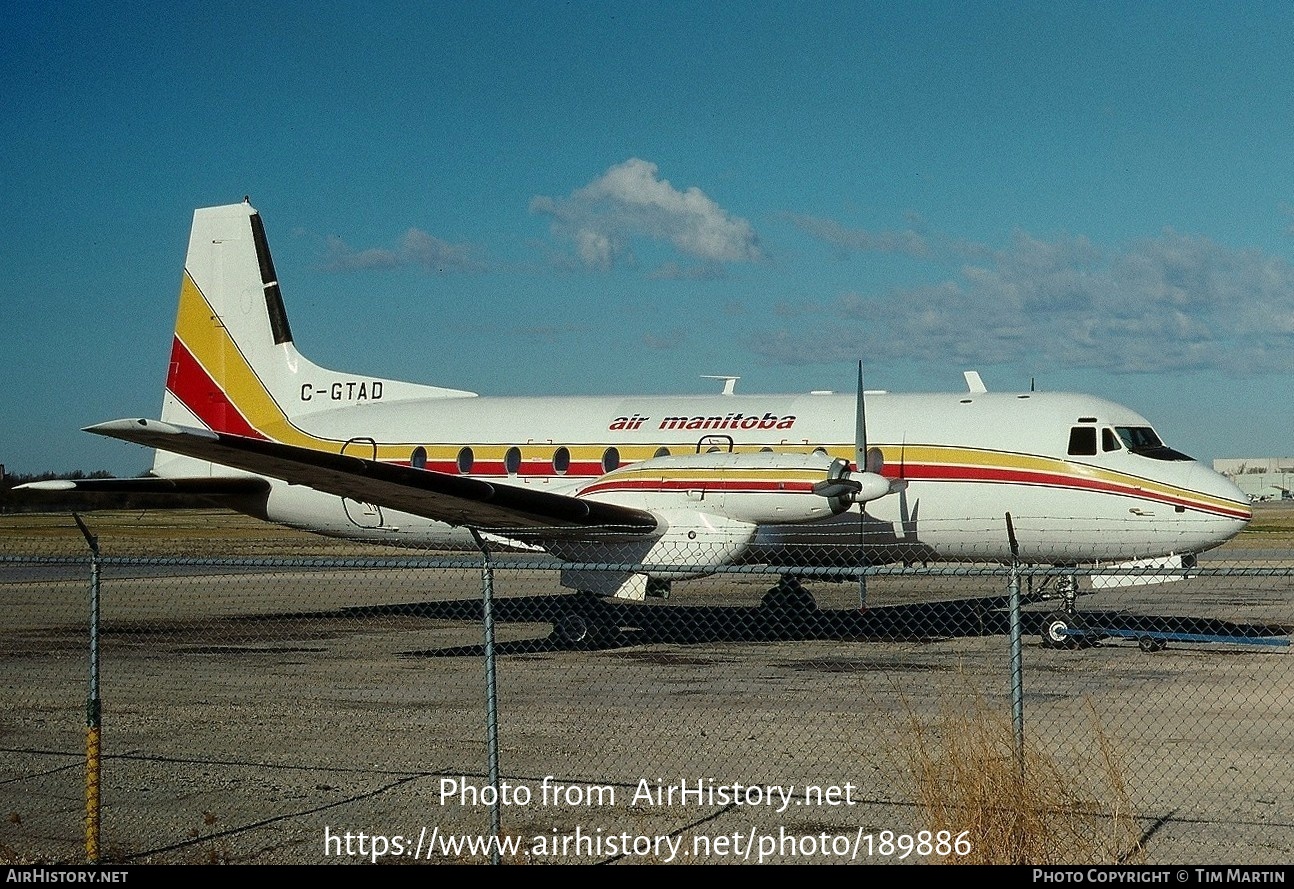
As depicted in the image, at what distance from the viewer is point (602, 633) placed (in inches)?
656

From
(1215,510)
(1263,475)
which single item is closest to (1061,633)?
(1215,510)

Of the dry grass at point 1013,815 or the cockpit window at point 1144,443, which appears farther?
the cockpit window at point 1144,443

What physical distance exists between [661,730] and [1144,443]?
29.2 ft

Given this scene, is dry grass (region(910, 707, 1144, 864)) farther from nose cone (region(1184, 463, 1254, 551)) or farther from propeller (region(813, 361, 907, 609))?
nose cone (region(1184, 463, 1254, 551))

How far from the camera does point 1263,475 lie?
14825 centimetres

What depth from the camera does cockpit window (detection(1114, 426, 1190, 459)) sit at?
16.4m

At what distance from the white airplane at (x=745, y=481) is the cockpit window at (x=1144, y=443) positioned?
0.9 inches

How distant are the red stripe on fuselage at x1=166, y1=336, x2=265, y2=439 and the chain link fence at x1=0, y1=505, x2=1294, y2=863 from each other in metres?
3.43

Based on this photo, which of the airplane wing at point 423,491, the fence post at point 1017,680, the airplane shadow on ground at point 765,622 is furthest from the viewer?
the airplane shadow on ground at point 765,622

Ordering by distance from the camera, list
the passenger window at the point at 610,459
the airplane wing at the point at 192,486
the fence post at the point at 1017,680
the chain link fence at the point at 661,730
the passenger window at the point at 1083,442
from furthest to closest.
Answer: the airplane wing at the point at 192,486
the passenger window at the point at 610,459
the passenger window at the point at 1083,442
the chain link fence at the point at 661,730
the fence post at the point at 1017,680

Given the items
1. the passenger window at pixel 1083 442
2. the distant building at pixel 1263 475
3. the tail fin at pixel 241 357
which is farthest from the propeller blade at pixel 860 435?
the distant building at pixel 1263 475

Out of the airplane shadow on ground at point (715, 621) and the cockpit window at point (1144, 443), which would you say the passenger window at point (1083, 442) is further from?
the airplane shadow on ground at point (715, 621)

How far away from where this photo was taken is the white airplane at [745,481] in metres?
15.6

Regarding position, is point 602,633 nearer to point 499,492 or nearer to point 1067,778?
point 499,492
